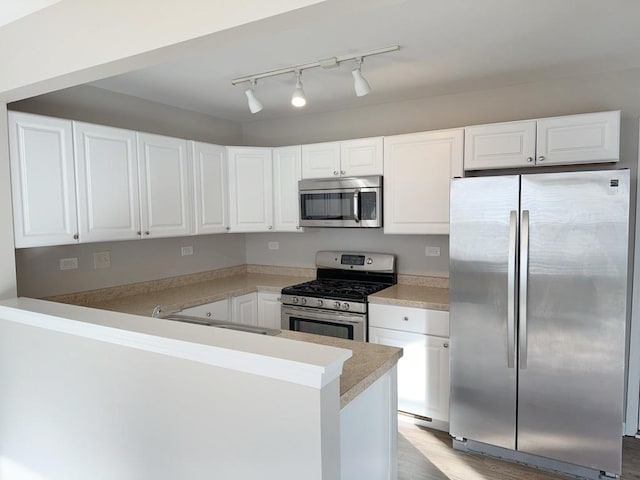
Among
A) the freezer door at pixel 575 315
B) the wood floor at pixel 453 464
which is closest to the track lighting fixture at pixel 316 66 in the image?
the freezer door at pixel 575 315

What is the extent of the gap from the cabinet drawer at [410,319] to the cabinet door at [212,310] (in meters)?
1.18

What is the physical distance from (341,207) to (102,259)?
6.10 feet

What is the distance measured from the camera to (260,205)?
377 cm

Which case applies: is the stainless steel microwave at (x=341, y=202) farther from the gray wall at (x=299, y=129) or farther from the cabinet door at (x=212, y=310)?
the cabinet door at (x=212, y=310)

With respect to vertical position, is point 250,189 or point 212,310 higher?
point 250,189

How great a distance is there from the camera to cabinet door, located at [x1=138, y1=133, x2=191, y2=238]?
2.94 meters

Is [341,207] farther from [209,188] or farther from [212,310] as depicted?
[212,310]

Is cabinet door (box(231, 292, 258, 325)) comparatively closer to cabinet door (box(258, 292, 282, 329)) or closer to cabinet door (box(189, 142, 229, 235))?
cabinet door (box(258, 292, 282, 329))

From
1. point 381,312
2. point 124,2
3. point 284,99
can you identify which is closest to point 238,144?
point 284,99

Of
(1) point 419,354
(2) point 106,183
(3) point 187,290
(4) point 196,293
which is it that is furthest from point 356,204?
(2) point 106,183

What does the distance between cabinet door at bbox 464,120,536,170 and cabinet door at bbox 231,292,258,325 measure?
2.05 meters

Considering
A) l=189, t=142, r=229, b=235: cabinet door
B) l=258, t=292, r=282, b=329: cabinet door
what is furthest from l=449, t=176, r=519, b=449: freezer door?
l=189, t=142, r=229, b=235: cabinet door

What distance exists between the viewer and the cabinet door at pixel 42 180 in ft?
7.27

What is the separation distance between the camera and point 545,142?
105 inches
